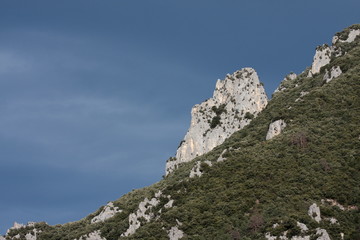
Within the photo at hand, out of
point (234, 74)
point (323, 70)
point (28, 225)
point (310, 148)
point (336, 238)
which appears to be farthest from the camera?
point (234, 74)

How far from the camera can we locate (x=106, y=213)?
417ft

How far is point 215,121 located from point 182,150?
1068cm

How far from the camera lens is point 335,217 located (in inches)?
3489

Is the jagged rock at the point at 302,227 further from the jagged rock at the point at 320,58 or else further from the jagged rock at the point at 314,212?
the jagged rock at the point at 320,58

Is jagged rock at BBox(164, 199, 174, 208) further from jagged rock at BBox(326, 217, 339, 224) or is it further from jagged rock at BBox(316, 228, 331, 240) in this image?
jagged rock at BBox(316, 228, 331, 240)

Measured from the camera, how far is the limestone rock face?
153 m

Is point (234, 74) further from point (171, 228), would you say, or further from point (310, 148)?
point (171, 228)

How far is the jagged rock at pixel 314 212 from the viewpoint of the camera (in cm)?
8631

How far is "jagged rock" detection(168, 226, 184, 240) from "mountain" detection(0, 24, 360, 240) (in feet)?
0.46

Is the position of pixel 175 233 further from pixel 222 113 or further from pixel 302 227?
pixel 222 113

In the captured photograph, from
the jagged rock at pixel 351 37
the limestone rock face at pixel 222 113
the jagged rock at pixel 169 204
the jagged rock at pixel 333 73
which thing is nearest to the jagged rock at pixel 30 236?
the jagged rock at pixel 169 204

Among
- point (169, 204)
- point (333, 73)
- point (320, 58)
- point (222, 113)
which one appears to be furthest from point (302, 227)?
point (320, 58)

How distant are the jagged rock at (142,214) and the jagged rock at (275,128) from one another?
91.7ft

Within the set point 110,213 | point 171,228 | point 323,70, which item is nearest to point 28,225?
point 110,213
